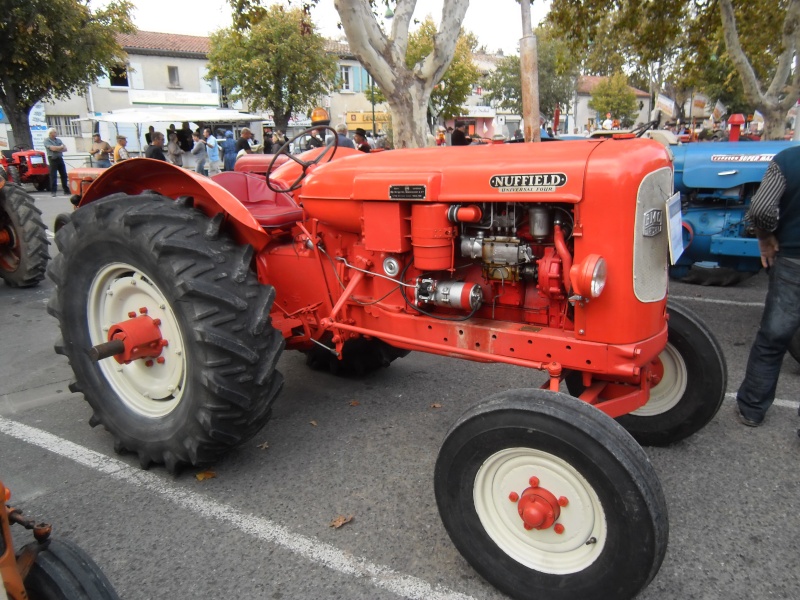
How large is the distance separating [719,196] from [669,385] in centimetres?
321

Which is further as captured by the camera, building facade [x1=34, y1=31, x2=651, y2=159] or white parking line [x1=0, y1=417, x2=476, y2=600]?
building facade [x1=34, y1=31, x2=651, y2=159]

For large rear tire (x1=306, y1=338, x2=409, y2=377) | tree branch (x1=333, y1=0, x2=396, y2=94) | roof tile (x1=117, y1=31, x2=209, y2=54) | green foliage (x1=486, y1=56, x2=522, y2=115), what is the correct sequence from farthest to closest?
green foliage (x1=486, y1=56, x2=522, y2=115)
roof tile (x1=117, y1=31, x2=209, y2=54)
tree branch (x1=333, y1=0, x2=396, y2=94)
large rear tire (x1=306, y1=338, x2=409, y2=377)

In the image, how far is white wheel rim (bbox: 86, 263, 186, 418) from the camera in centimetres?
302

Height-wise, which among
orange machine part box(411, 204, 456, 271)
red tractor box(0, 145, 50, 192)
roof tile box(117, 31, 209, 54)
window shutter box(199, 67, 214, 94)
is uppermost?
roof tile box(117, 31, 209, 54)

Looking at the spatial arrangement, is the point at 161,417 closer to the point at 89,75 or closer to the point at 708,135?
the point at 708,135

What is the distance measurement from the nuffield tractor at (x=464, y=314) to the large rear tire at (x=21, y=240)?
3.56 metres

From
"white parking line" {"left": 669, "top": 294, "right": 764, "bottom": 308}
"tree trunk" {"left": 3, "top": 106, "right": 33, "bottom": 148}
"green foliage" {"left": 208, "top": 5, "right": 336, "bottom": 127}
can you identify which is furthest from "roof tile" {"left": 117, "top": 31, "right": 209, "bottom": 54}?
"white parking line" {"left": 669, "top": 294, "right": 764, "bottom": 308}

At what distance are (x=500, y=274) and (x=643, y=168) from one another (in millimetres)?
700

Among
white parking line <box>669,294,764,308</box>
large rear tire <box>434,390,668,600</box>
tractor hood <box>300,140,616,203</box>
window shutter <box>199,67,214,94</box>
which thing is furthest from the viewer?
window shutter <box>199,67,214,94</box>

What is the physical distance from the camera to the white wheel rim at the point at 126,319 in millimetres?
3018

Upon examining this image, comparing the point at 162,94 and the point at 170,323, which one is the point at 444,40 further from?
the point at 162,94

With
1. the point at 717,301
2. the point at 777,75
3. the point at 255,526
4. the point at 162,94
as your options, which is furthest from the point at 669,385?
the point at 162,94

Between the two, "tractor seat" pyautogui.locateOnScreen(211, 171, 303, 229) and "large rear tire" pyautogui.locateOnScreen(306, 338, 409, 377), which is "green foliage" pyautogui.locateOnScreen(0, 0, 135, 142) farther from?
"large rear tire" pyautogui.locateOnScreen(306, 338, 409, 377)

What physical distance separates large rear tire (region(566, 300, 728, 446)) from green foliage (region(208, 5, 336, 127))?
31.7 meters
